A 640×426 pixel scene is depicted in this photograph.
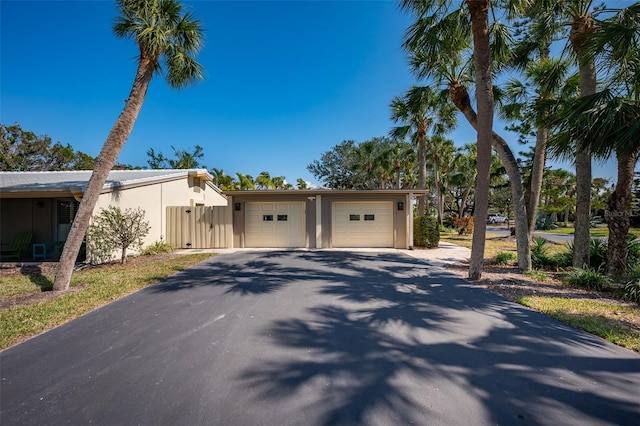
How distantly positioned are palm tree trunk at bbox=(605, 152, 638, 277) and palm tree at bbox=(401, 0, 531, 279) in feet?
5.18

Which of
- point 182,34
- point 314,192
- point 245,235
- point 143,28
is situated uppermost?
point 182,34

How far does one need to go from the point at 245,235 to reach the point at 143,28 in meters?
8.13

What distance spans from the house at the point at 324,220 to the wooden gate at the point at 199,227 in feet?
1.49

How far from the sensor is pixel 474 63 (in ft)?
22.0

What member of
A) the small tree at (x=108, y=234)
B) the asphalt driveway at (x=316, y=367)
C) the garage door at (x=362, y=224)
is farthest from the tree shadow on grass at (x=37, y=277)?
the garage door at (x=362, y=224)

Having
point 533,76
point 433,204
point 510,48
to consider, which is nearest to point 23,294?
point 510,48

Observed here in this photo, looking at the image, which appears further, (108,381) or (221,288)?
(221,288)

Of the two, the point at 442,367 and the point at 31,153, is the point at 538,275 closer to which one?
the point at 442,367

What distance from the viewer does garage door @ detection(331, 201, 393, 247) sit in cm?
1220

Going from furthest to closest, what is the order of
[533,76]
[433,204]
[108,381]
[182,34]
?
1. [433,204]
2. [533,76]
3. [182,34]
4. [108,381]

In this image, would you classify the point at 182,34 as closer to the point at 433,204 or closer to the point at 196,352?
the point at 196,352

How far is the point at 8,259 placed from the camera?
899 centimetres

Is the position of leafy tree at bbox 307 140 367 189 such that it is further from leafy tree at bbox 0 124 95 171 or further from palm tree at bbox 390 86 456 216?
leafy tree at bbox 0 124 95 171

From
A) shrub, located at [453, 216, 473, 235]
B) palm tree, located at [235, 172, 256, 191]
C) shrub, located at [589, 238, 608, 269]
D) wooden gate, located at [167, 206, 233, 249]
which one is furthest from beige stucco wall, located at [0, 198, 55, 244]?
shrub, located at [453, 216, 473, 235]
